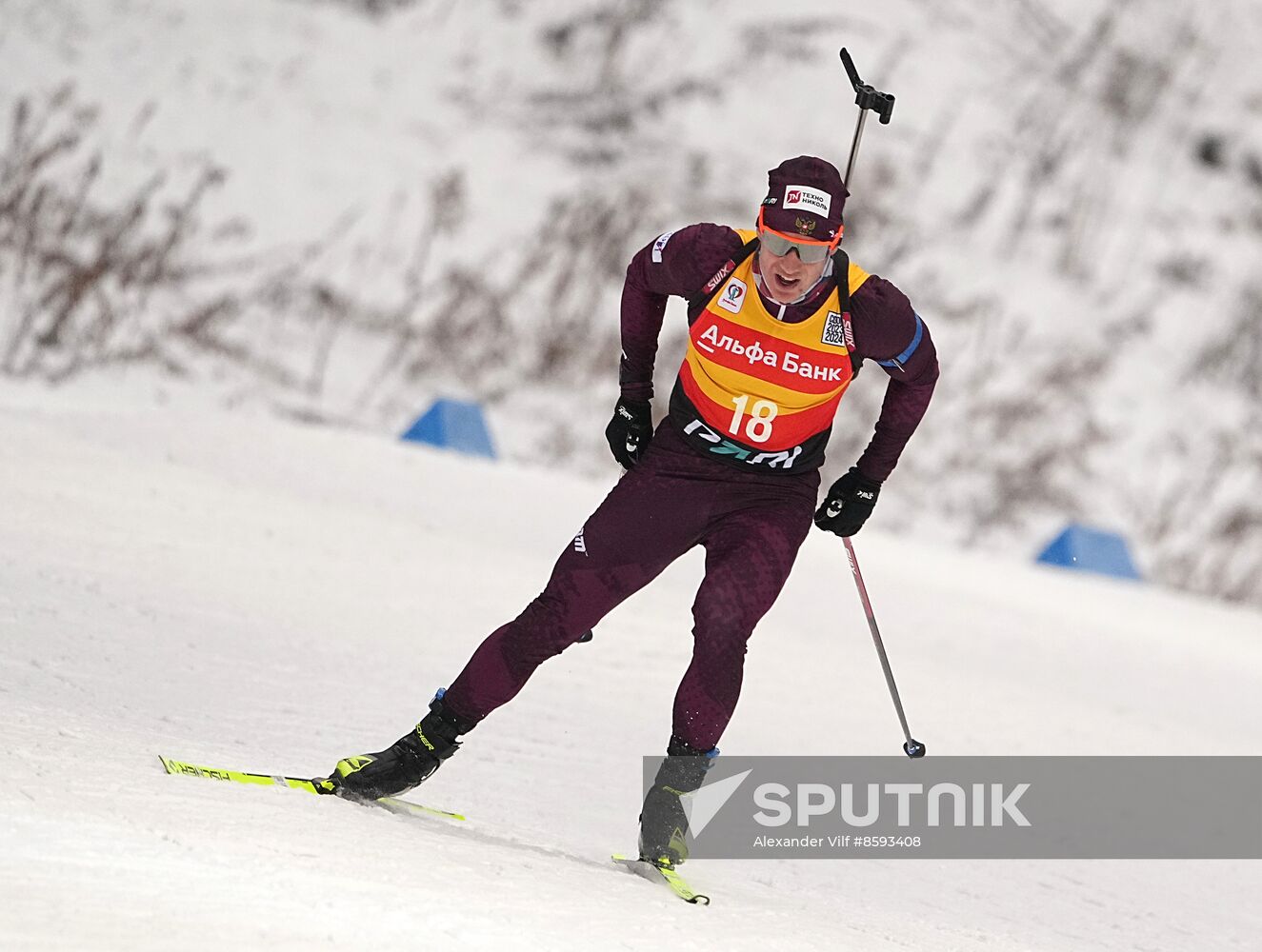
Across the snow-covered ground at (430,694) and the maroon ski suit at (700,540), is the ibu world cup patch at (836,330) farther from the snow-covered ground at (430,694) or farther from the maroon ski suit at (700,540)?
the snow-covered ground at (430,694)

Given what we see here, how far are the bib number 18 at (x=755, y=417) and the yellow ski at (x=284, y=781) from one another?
1.09 m

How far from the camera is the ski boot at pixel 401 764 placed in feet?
10.8

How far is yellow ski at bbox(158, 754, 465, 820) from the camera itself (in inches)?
121

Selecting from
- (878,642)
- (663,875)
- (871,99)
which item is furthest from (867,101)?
(663,875)

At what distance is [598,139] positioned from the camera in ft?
54.0

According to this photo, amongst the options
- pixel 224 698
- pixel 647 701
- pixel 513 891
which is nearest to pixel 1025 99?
pixel 647 701

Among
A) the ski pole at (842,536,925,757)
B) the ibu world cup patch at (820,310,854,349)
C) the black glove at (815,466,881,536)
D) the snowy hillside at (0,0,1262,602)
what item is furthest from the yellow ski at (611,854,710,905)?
the snowy hillside at (0,0,1262,602)

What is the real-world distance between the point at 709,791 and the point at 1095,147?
48.2 ft

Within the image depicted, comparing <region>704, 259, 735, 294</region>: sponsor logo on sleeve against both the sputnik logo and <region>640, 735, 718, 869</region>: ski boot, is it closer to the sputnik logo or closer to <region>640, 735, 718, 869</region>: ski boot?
<region>640, 735, 718, 869</region>: ski boot

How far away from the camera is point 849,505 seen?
3.60 meters

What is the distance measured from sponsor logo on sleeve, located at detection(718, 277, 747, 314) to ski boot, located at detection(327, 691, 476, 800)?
3.51 feet

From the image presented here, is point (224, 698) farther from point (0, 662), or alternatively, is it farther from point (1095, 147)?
point (1095, 147)
